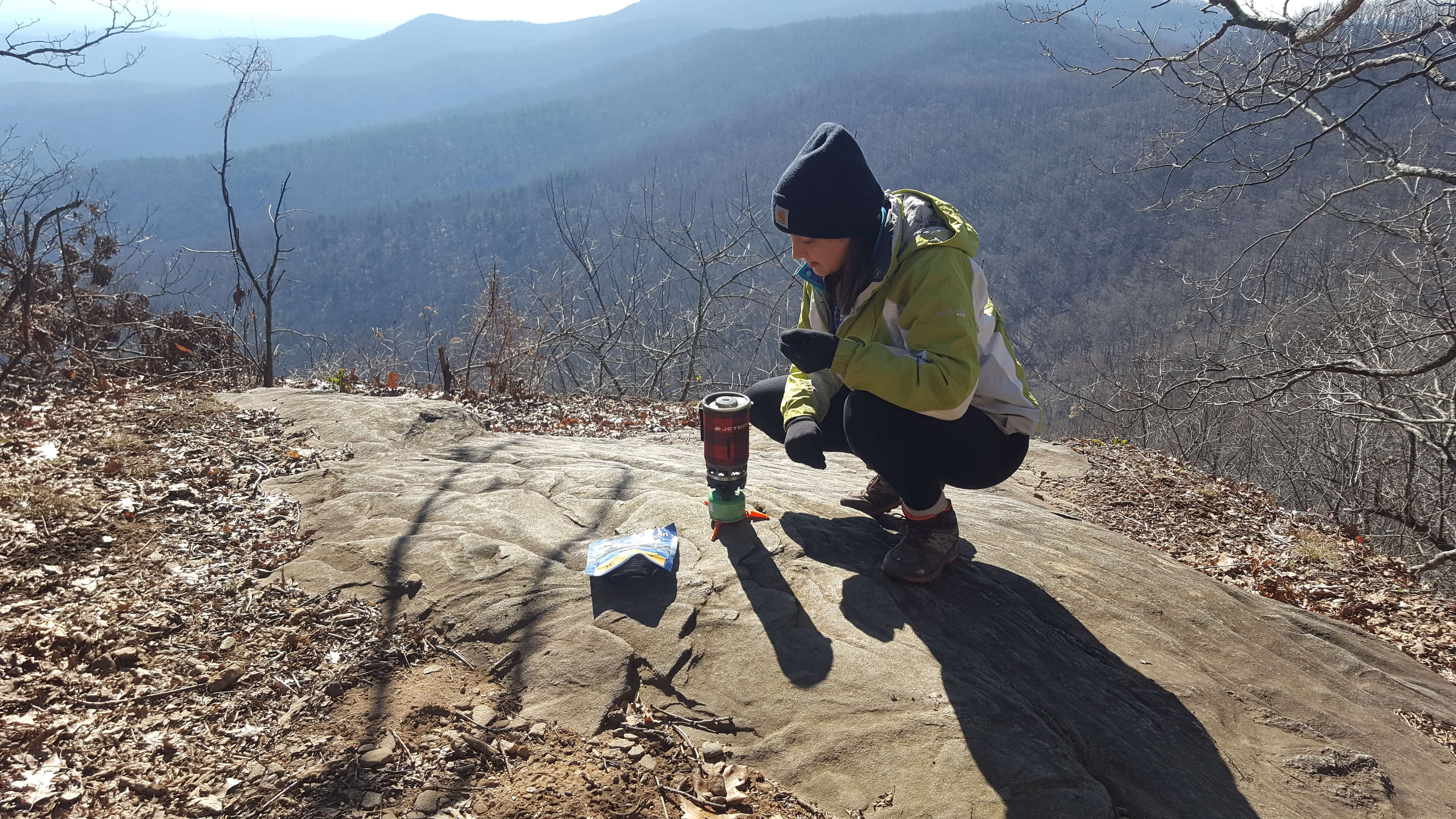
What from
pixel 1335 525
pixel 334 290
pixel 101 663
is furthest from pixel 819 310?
pixel 334 290

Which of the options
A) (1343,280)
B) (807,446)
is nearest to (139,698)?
(807,446)

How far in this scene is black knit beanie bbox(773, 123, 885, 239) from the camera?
2.60 m

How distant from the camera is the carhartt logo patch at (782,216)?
2.68 meters

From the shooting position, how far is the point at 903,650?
7.89 feet

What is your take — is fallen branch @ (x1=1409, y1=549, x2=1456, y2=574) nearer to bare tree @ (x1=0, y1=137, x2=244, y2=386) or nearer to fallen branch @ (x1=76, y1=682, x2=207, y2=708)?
fallen branch @ (x1=76, y1=682, x2=207, y2=708)

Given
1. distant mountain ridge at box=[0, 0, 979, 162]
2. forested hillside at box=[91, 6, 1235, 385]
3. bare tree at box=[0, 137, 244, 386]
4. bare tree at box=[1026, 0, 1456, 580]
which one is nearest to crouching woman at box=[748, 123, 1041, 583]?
bare tree at box=[1026, 0, 1456, 580]

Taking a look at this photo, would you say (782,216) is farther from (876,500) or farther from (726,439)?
(876,500)

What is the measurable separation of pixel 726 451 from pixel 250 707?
1728 millimetres

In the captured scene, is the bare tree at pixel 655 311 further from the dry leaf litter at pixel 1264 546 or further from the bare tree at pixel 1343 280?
the bare tree at pixel 1343 280

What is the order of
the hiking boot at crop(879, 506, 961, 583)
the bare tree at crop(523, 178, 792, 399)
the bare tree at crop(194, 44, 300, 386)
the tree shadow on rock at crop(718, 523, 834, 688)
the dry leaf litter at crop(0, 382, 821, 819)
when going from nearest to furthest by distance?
the dry leaf litter at crop(0, 382, 821, 819)
the tree shadow on rock at crop(718, 523, 834, 688)
the hiking boot at crop(879, 506, 961, 583)
the bare tree at crop(194, 44, 300, 386)
the bare tree at crop(523, 178, 792, 399)

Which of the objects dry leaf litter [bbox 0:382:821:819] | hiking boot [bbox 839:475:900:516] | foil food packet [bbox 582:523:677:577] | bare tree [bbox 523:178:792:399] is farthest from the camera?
bare tree [bbox 523:178:792:399]

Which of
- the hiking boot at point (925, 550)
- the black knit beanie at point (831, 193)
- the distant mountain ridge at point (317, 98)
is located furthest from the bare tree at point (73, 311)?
the distant mountain ridge at point (317, 98)

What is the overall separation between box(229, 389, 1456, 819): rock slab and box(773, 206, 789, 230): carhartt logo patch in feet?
4.06

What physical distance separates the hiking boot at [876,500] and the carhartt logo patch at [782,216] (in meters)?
1.24
